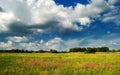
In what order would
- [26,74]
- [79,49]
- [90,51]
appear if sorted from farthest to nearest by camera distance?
[79,49] < [90,51] < [26,74]

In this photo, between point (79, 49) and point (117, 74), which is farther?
point (79, 49)

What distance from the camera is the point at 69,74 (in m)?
13.4

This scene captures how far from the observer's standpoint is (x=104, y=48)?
540 feet

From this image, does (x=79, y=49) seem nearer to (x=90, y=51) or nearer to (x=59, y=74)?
(x=90, y=51)

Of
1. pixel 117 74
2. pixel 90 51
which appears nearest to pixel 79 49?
pixel 90 51

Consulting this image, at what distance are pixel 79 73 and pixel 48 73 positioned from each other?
1971 millimetres

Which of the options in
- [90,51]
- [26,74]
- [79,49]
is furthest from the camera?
[79,49]

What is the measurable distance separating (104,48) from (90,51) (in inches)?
2955

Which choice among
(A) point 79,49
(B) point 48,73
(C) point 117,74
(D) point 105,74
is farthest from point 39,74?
(A) point 79,49

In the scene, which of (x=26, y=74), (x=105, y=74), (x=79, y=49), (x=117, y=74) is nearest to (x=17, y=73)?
(x=26, y=74)

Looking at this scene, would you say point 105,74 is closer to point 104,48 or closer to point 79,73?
point 79,73

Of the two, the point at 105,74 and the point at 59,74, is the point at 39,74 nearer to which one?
the point at 59,74

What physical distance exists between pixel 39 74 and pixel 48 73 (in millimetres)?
582

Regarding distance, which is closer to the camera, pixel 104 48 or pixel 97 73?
pixel 97 73
